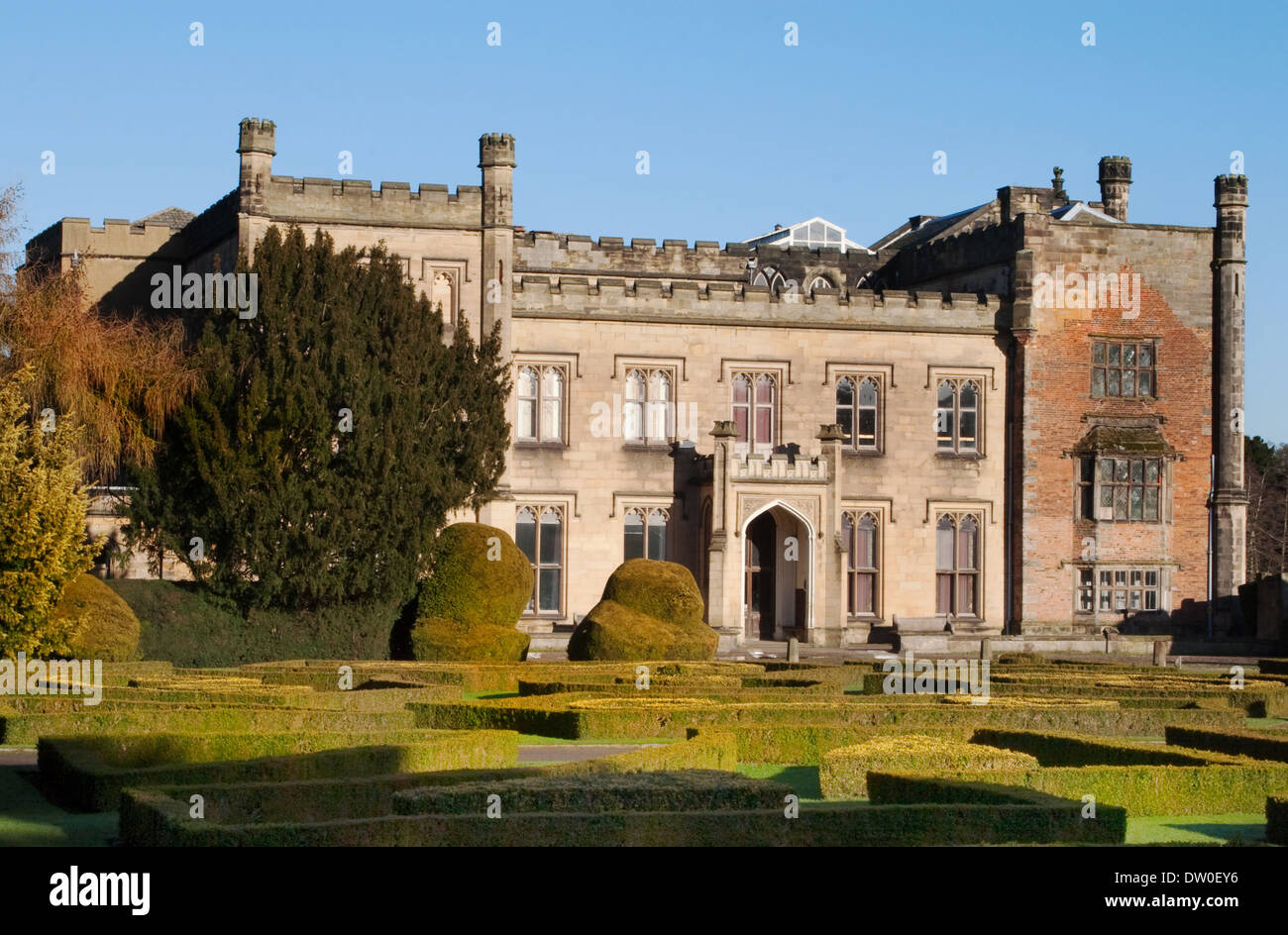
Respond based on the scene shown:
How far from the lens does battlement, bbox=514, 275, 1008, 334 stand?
43719 mm

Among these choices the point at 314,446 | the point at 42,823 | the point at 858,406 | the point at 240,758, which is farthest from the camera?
the point at 858,406

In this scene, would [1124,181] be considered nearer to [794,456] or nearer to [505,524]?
[794,456]

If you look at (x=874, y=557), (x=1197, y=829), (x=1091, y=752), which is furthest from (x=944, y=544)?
(x=1197, y=829)

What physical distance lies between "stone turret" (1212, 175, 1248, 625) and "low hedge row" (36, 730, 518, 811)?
32.3m

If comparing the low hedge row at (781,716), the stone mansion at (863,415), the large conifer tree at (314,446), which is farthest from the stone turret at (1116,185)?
the low hedge row at (781,716)

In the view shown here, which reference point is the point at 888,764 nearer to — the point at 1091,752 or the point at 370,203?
the point at 1091,752

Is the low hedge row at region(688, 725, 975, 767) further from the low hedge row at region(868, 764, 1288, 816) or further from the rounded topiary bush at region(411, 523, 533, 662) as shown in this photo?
the rounded topiary bush at region(411, 523, 533, 662)

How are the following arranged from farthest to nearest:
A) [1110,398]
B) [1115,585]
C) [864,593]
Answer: [1110,398] → [1115,585] → [864,593]

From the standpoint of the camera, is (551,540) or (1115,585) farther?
(1115,585)

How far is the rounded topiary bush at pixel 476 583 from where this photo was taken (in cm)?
3484

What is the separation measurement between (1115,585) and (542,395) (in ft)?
52.4

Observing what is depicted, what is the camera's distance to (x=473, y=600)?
34844 millimetres
